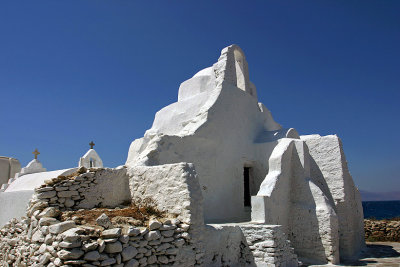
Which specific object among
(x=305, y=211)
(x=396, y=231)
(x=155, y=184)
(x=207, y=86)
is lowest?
(x=396, y=231)

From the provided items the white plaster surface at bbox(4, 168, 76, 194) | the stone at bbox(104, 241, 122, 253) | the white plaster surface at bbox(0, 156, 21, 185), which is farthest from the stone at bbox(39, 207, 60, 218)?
the white plaster surface at bbox(0, 156, 21, 185)

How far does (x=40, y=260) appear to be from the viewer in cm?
441

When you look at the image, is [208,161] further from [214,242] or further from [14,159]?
[14,159]

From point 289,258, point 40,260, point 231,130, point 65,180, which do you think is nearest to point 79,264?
point 40,260

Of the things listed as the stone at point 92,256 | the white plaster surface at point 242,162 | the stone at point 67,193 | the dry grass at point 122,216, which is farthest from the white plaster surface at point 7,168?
the stone at point 92,256

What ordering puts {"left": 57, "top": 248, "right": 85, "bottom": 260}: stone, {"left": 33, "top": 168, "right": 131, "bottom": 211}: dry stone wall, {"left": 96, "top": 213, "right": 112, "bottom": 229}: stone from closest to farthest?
{"left": 57, "top": 248, "right": 85, "bottom": 260}: stone
{"left": 96, "top": 213, "right": 112, "bottom": 229}: stone
{"left": 33, "top": 168, "right": 131, "bottom": 211}: dry stone wall

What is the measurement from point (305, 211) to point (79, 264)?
23.6 feet

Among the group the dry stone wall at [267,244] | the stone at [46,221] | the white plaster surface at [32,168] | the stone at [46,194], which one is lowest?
the dry stone wall at [267,244]

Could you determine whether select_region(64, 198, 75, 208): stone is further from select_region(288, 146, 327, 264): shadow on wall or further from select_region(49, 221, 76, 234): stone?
select_region(288, 146, 327, 264): shadow on wall

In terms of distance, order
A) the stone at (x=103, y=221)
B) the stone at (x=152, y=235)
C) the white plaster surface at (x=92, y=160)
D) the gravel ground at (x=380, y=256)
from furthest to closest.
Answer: the white plaster surface at (x=92, y=160), the gravel ground at (x=380, y=256), the stone at (x=152, y=235), the stone at (x=103, y=221)

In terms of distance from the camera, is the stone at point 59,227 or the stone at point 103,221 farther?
the stone at point 103,221

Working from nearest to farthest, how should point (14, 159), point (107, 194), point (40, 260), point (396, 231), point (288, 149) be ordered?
point (40, 260)
point (107, 194)
point (288, 149)
point (396, 231)
point (14, 159)

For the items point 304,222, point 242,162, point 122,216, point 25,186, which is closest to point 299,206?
point 304,222

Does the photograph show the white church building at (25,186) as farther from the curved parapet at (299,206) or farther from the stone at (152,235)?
the curved parapet at (299,206)
